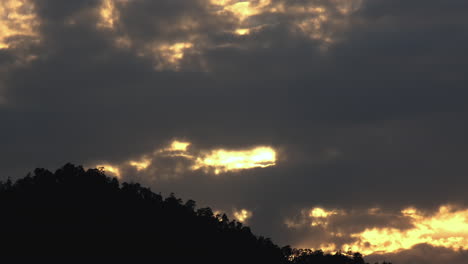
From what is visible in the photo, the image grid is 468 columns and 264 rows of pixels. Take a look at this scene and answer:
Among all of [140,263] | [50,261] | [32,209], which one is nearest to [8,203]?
[32,209]

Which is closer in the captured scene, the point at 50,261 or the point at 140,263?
the point at 50,261

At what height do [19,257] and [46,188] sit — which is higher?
[46,188]

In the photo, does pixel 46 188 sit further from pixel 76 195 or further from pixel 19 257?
pixel 19 257

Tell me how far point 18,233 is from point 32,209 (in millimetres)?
8980

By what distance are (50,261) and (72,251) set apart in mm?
6827

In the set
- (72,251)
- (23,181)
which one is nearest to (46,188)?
(23,181)

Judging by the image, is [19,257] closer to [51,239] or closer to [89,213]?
[51,239]

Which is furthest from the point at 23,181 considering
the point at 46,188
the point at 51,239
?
the point at 51,239

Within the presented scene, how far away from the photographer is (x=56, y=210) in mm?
190250

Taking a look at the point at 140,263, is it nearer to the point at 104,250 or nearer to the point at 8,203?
the point at 104,250

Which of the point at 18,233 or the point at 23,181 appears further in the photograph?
the point at 23,181

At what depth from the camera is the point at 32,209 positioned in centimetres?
18612

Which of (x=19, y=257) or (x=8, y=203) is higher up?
(x=8, y=203)

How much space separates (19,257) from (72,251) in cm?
1356
